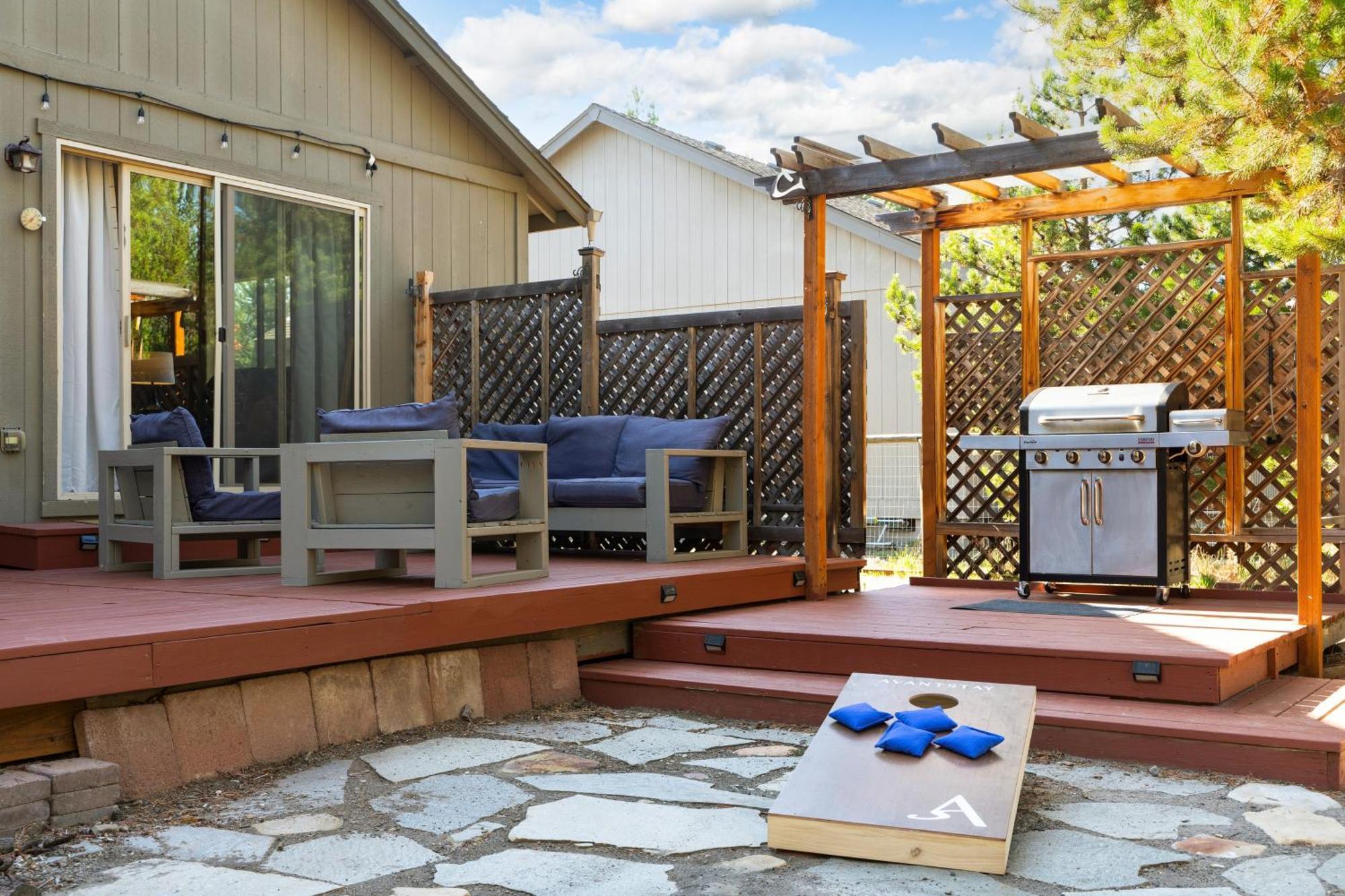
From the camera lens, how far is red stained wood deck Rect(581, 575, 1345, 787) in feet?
10.9

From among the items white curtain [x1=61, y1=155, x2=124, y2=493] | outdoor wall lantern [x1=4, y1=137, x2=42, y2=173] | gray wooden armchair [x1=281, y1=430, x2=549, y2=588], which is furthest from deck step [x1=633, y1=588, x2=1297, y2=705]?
outdoor wall lantern [x1=4, y1=137, x2=42, y2=173]

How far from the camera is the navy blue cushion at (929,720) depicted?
9.67 feet

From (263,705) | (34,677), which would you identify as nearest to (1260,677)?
(263,705)

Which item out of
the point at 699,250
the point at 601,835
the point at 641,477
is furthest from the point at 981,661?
the point at 699,250

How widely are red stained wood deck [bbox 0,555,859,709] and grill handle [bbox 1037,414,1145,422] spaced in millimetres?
1456

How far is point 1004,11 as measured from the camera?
2528 cm

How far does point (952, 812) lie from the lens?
2.60 meters

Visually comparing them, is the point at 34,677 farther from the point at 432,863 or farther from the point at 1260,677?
the point at 1260,677

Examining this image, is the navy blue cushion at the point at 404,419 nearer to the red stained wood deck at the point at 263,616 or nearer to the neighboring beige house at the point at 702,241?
the red stained wood deck at the point at 263,616

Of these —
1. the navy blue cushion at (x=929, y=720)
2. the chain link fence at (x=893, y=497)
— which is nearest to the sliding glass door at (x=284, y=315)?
the navy blue cushion at (x=929, y=720)

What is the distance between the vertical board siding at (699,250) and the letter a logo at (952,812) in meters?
10.9

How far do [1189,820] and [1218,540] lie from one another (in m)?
3.47

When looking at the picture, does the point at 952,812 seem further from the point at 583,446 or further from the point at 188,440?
the point at 583,446

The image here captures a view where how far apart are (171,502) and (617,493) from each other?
6.47 feet
